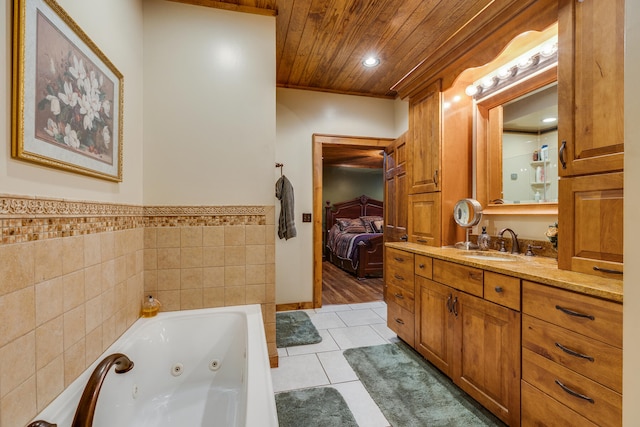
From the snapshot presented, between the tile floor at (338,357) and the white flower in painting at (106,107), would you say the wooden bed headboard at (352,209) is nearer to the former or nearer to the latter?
the tile floor at (338,357)

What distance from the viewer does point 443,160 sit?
2.33m

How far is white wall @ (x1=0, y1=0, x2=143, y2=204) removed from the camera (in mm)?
874

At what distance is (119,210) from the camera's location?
158cm

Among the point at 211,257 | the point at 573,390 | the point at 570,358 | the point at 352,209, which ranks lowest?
the point at 573,390

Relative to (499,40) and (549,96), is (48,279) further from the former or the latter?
(549,96)

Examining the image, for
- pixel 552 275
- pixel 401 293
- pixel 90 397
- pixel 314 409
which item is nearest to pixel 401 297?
pixel 401 293

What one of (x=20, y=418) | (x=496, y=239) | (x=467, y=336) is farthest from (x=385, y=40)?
(x=20, y=418)

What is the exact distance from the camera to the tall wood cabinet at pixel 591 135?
1202 mm

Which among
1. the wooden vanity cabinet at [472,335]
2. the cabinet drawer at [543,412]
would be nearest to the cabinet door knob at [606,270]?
the wooden vanity cabinet at [472,335]

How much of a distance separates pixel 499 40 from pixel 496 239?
140cm

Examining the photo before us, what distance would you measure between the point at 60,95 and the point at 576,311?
7.30 feet

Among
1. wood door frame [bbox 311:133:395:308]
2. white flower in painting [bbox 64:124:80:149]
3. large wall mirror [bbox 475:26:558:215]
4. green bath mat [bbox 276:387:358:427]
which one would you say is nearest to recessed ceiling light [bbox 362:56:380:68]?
wood door frame [bbox 311:133:395:308]

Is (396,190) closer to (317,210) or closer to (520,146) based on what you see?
(317,210)

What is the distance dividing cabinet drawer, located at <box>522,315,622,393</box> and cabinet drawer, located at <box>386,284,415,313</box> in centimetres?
91
